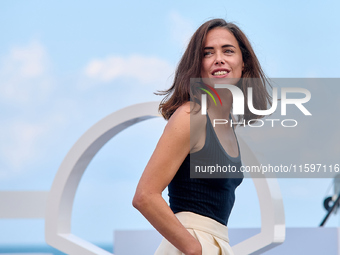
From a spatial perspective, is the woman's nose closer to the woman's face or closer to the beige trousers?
the woman's face

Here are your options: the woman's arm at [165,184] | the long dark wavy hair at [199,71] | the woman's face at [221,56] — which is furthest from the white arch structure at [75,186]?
the woman's arm at [165,184]

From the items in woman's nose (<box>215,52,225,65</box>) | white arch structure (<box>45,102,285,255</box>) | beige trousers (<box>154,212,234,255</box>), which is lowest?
beige trousers (<box>154,212,234,255</box>)

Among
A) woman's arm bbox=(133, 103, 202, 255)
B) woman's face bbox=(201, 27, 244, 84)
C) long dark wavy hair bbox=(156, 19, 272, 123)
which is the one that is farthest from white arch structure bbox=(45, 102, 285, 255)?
woman's arm bbox=(133, 103, 202, 255)

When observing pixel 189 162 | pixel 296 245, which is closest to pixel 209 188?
pixel 189 162

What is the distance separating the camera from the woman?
1.27 m

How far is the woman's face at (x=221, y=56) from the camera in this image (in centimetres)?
149

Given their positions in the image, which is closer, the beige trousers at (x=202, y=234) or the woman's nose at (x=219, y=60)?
the beige trousers at (x=202, y=234)

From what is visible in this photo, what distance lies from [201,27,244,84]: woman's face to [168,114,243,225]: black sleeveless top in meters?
0.20

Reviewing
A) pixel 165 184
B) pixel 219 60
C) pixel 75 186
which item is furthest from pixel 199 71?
pixel 75 186

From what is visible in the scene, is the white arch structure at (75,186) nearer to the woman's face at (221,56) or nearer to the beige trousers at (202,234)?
the woman's face at (221,56)

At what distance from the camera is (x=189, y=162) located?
51.9 inches

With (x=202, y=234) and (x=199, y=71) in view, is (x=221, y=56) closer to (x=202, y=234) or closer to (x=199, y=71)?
(x=199, y=71)

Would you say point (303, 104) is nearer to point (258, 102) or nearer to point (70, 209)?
point (258, 102)

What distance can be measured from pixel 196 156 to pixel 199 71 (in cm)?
32
